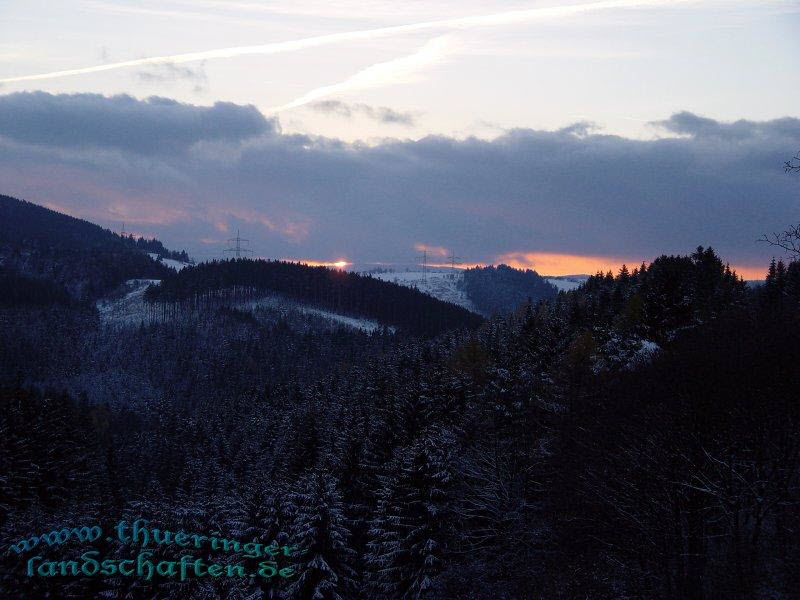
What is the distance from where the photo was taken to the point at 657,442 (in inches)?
1059

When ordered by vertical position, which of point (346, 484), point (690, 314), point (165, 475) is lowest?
point (165, 475)

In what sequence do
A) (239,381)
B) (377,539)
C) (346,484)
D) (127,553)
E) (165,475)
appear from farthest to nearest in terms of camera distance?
1. (239,381)
2. (165,475)
3. (346,484)
4. (127,553)
5. (377,539)

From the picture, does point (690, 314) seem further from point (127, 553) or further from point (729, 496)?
point (127, 553)

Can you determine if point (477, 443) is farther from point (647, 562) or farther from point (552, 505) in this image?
point (647, 562)

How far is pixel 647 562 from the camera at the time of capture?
27.4 m

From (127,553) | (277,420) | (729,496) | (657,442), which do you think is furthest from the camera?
(277,420)

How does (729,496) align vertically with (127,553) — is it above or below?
above

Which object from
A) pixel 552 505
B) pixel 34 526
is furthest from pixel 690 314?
pixel 34 526

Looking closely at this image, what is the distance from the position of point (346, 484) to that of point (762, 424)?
26562mm

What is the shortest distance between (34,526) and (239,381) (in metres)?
144

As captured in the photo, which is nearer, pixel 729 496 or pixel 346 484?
pixel 729 496

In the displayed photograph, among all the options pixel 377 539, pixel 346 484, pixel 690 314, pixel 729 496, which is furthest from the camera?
pixel 690 314

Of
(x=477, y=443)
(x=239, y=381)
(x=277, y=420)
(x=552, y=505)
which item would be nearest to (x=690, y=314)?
(x=477, y=443)

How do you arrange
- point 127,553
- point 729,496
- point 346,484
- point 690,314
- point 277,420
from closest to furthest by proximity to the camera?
1. point 729,496
2. point 127,553
3. point 346,484
4. point 690,314
5. point 277,420
